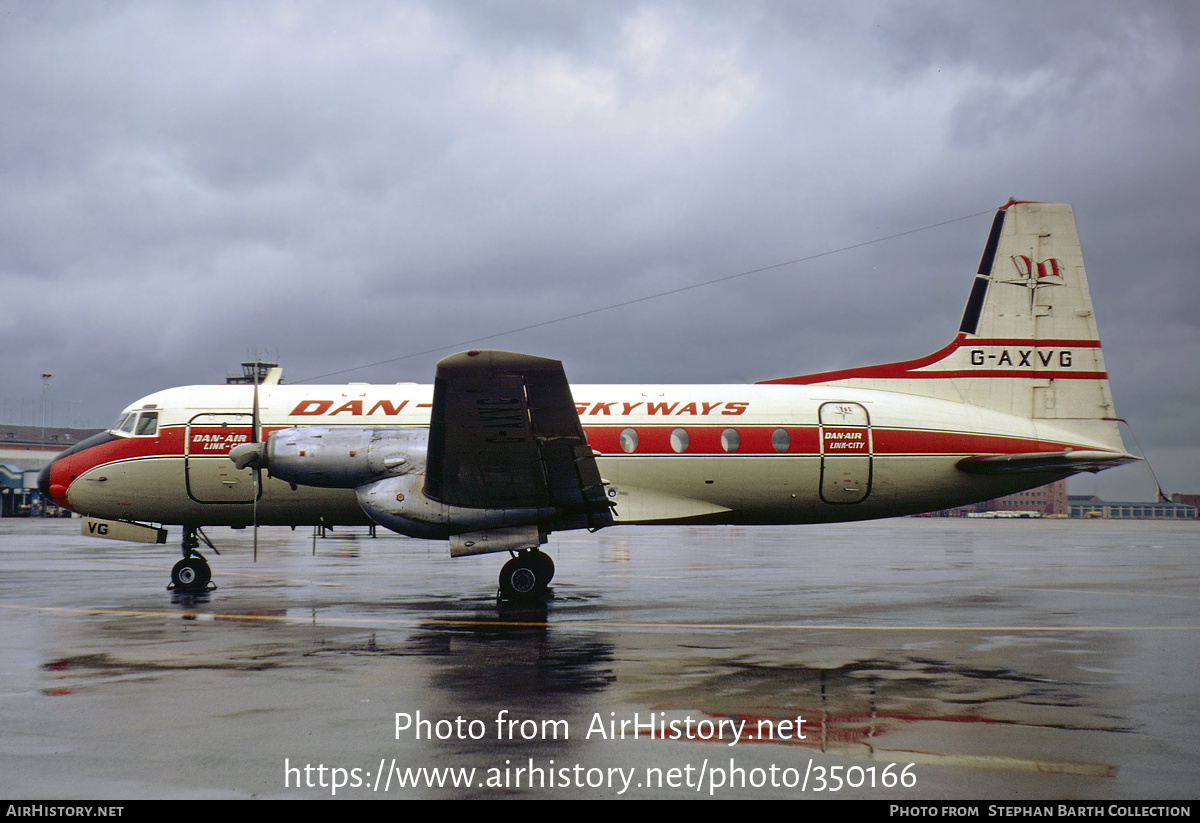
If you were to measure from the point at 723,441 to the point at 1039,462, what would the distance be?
5.81m

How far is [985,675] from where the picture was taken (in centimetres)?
886

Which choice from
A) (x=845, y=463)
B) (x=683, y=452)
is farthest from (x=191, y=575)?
(x=845, y=463)

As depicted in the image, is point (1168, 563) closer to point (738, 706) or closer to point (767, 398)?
point (767, 398)

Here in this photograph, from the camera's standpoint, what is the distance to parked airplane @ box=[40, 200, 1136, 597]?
15188mm

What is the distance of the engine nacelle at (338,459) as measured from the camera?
581 inches

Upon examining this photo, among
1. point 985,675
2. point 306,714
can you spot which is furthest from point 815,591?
point 306,714

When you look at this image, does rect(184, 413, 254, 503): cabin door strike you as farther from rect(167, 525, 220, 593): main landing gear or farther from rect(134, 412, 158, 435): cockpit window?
rect(167, 525, 220, 593): main landing gear

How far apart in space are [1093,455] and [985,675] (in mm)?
9480

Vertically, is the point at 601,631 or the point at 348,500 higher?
the point at 348,500

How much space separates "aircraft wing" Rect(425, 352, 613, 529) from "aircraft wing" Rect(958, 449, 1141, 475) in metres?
7.05

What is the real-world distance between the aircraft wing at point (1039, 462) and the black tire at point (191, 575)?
14.4 metres

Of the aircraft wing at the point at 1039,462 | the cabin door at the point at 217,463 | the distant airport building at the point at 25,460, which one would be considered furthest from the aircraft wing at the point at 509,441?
the distant airport building at the point at 25,460

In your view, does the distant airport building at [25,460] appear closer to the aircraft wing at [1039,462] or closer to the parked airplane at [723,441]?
the parked airplane at [723,441]

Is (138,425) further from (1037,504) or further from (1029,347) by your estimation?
(1037,504)
